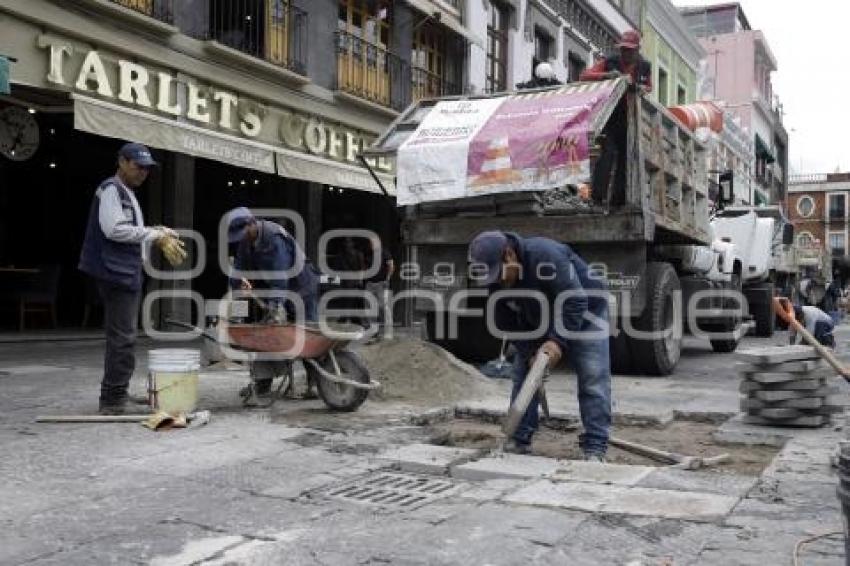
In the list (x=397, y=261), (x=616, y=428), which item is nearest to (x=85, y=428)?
(x=616, y=428)

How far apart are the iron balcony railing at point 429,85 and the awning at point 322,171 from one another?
4036 millimetres

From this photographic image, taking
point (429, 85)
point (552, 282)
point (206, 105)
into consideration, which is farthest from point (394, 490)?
point (429, 85)

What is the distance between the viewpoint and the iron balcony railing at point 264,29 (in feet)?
46.5

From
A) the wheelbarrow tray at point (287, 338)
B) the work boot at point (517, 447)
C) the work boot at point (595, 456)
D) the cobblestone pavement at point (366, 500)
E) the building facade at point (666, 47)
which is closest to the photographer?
the cobblestone pavement at point (366, 500)

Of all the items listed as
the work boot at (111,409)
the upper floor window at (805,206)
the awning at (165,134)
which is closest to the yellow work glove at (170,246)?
the work boot at (111,409)

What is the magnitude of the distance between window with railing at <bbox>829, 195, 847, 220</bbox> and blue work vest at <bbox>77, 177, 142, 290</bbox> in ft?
225

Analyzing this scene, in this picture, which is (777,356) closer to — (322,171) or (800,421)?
(800,421)

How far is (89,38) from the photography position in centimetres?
1135

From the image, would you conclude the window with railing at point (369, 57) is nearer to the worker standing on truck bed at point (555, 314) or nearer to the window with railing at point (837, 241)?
the worker standing on truck bed at point (555, 314)

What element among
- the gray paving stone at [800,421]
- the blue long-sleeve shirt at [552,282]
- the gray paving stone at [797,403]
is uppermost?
the blue long-sleeve shirt at [552,282]

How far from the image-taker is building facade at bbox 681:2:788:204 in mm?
46188

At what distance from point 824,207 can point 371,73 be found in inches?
2298

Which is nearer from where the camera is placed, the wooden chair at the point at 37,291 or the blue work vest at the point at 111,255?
the blue work vest at the point at 111,255

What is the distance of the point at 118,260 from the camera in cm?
626
